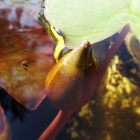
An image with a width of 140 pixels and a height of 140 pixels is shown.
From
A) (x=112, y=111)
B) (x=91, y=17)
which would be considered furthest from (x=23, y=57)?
(x=112, y=111)

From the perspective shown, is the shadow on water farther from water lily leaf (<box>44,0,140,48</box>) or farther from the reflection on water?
water lily leaf (<box>44,0,140,48</box>)

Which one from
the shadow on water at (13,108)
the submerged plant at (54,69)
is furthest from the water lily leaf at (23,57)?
the shadow on water at (13,108)

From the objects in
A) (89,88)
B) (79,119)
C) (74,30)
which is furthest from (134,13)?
(79,119)

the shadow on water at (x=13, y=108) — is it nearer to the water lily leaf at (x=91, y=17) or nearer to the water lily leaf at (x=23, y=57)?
the water lily leaf at (x=23, y=57)

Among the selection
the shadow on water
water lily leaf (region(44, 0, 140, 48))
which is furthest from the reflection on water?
water lily leaf (region(44, 0, 140, 48))

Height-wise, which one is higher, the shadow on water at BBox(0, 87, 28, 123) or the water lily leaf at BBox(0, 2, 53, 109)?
the water lily leaf at BBox(0, 2, 53, 109)
